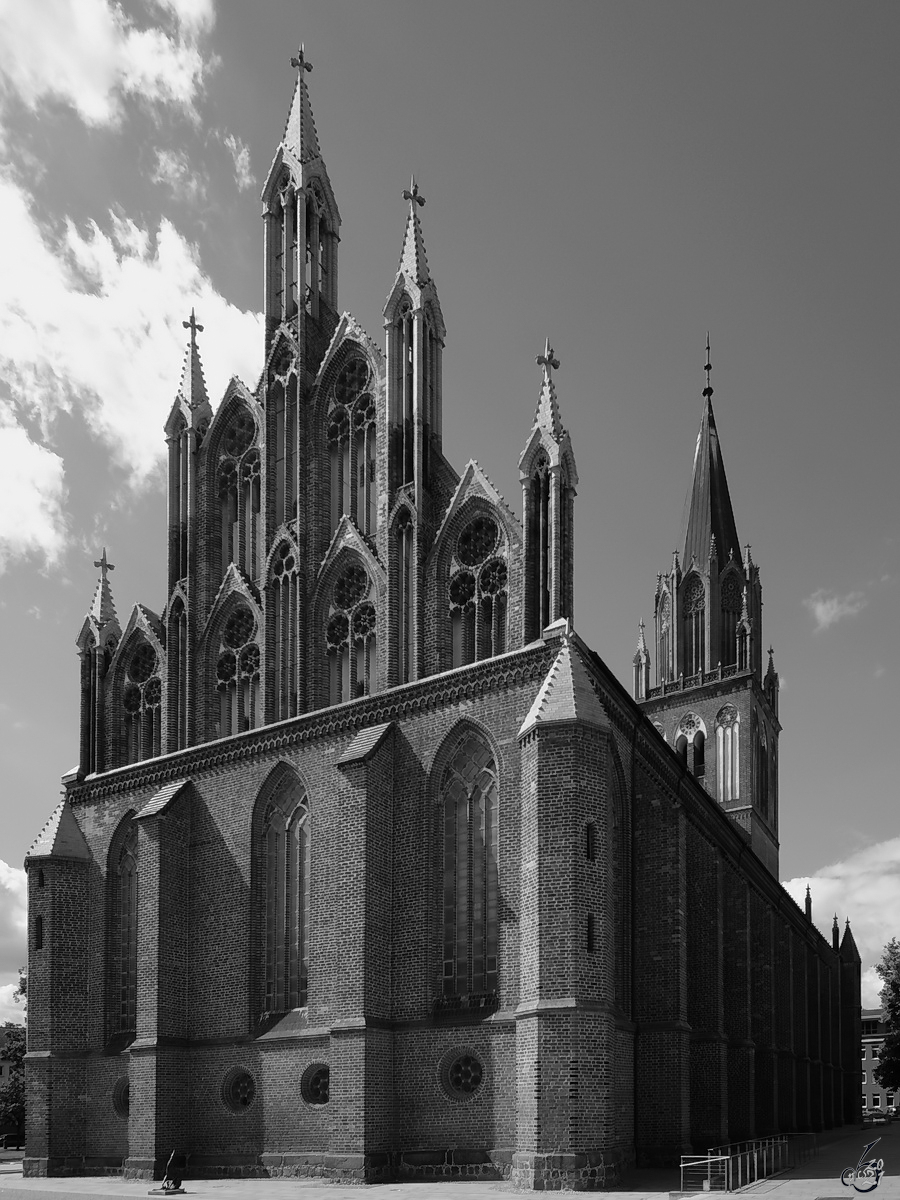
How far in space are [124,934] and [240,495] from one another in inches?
489

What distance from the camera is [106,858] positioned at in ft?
119

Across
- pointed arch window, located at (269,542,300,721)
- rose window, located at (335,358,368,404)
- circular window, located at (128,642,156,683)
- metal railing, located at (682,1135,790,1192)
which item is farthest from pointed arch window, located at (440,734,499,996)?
circular window, located at (128,642,156,683)

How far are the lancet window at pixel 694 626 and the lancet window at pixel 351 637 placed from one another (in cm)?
2862

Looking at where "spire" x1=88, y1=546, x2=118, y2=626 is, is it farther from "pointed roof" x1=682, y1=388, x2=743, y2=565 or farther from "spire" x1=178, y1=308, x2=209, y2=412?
"pointed roof" x1=682, y1=388, x2=743, y2=565

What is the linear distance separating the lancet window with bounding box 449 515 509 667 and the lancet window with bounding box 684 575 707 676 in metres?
29.7

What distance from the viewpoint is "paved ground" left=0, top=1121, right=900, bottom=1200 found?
22625 millimetres

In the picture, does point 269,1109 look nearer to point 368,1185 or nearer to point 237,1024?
point 237,1024

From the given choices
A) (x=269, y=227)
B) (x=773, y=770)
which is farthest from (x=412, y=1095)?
(x=773, y=770)

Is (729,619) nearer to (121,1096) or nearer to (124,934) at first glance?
(124,934)

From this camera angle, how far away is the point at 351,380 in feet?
112

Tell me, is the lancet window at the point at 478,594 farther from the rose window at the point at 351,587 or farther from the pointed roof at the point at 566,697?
the rose window at the point at 351,587

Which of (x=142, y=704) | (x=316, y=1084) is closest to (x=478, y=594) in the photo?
(x=316, y=1084)

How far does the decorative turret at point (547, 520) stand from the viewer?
91.9 feet

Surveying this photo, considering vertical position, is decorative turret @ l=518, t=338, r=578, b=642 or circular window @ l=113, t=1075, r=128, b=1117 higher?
decorative turret @ l=518, t=338, r=578, b=642
